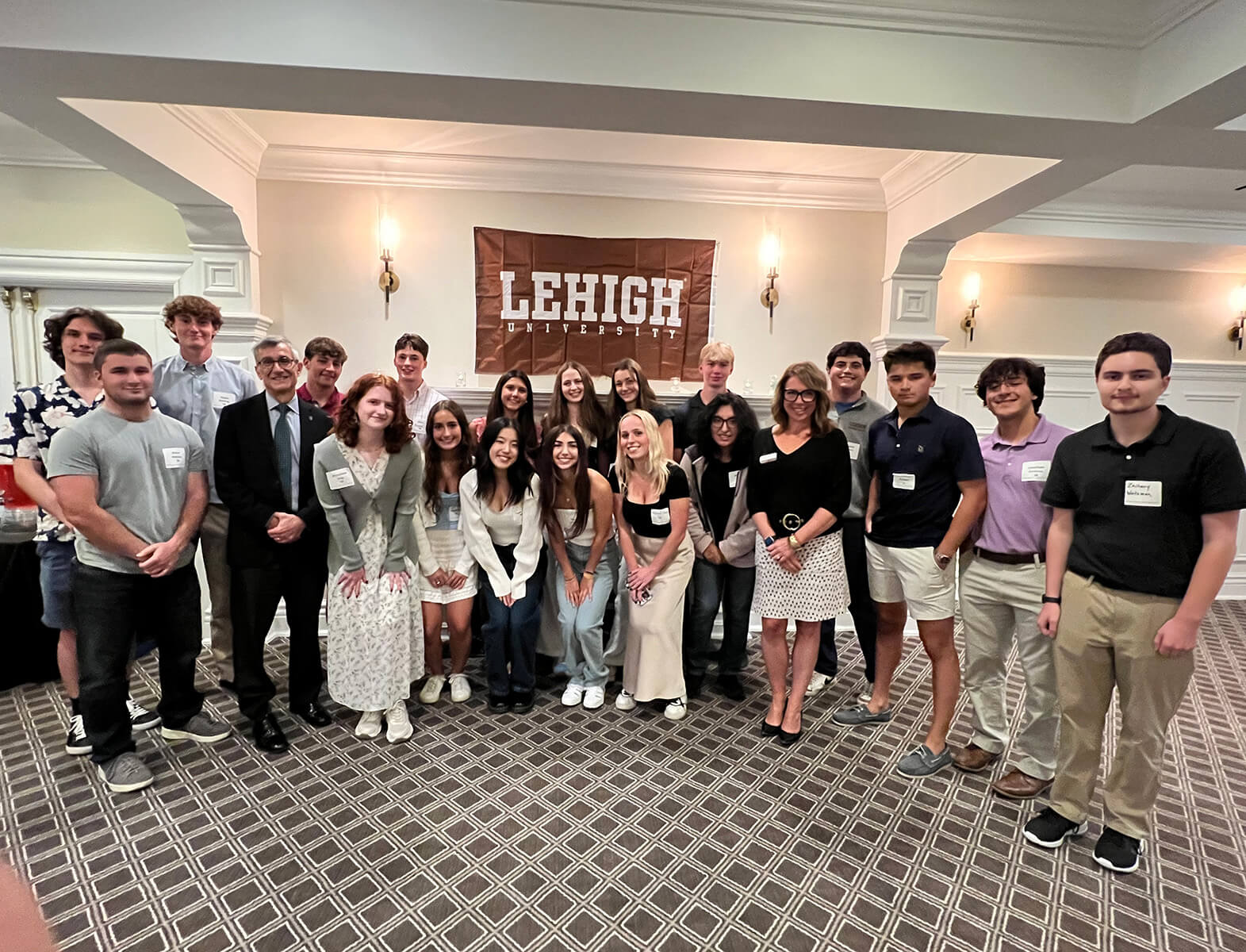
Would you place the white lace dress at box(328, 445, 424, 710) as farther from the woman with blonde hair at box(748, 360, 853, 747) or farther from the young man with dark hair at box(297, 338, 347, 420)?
the woman with blonde hair at box(748, 360, 853, 747)

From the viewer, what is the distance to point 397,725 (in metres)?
2.63

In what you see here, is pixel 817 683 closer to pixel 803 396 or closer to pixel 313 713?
pixel 803 396

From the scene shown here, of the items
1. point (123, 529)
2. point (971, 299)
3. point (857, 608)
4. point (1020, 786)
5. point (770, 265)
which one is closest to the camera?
point (123, 529)

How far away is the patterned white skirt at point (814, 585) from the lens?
8.35 ft

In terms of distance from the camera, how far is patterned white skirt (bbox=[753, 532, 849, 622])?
2.54m

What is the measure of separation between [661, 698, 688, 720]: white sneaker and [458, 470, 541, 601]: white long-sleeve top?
0.88m

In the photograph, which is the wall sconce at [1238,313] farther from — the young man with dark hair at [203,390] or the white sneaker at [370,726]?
the young man with dark hair at [203,390]

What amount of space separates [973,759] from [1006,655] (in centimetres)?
47

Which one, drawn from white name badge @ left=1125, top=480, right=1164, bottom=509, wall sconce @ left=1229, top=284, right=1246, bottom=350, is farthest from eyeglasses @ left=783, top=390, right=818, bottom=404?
wall sconce @ left=1229, top=284, right=1246, bottom=350

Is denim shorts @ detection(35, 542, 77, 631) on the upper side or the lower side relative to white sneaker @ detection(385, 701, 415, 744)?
upper

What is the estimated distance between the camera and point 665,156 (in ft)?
12.5

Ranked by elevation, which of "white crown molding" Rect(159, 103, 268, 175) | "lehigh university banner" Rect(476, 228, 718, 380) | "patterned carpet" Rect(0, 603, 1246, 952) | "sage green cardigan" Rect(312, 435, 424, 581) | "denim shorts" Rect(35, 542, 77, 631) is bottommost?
"patterned carpet" Rect(0, 603, 1246, 952)

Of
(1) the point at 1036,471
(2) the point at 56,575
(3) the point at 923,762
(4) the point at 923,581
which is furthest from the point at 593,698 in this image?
(2) the point at 56,575

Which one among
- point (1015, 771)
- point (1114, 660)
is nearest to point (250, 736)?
point (1015, 771)
